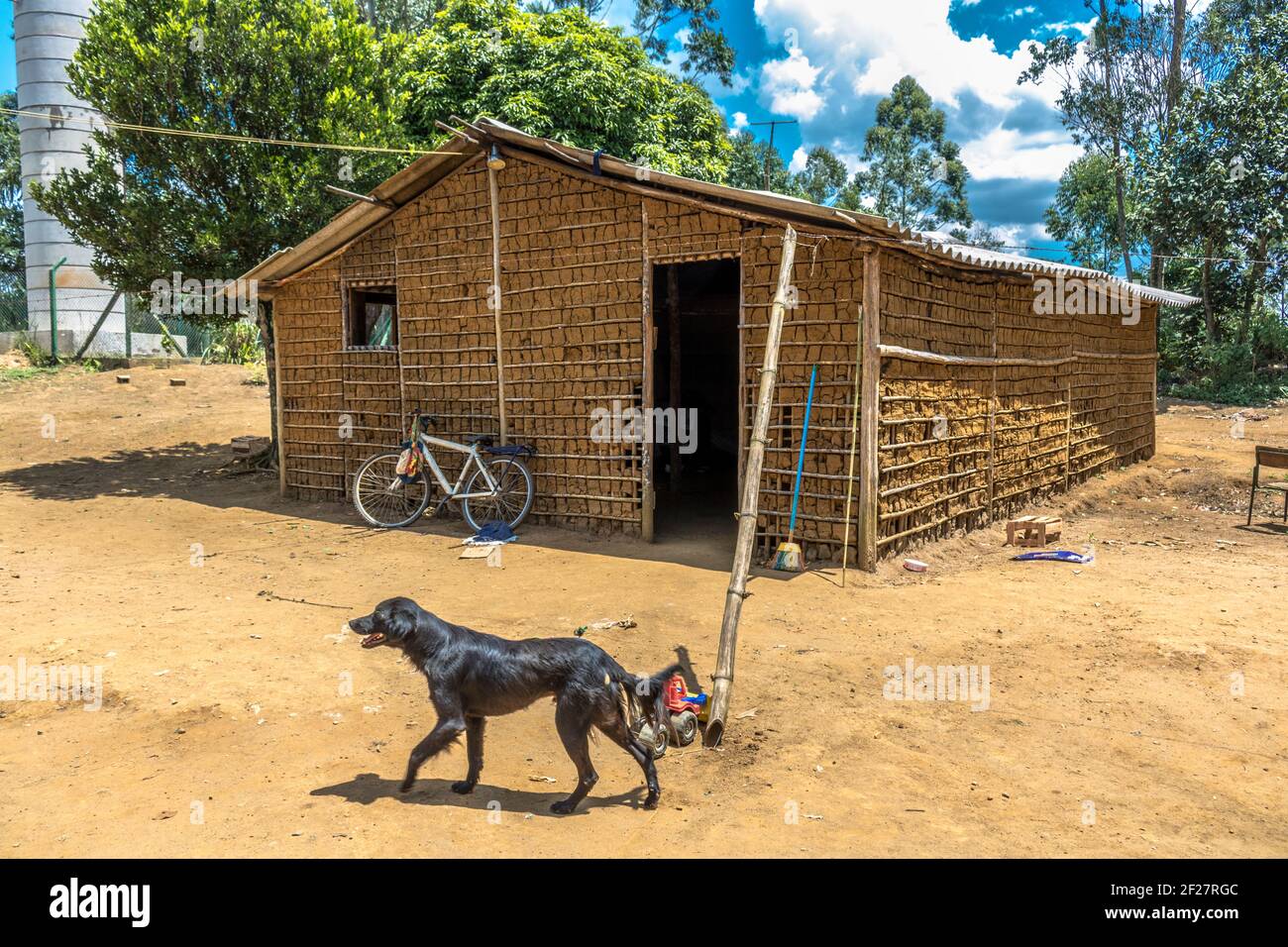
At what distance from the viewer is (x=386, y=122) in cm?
1323

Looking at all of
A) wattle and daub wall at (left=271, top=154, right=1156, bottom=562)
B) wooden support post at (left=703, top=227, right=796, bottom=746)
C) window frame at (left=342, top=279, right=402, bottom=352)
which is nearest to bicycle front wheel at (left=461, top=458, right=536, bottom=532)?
wattle and daub wall at (left=271, top=154, right=1156, bottom=562)

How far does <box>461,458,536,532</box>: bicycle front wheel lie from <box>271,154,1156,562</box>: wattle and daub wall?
0.22 metres

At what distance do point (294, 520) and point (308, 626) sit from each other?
477cm

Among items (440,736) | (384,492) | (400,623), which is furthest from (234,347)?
(440,736)

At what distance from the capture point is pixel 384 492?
33.5 feet

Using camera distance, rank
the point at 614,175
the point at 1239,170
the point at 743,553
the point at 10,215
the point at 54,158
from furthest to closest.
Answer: the point at 10,215 → the point at 1239,170 → the point at 54,158 → the point at 614,175 → the point at 743,553

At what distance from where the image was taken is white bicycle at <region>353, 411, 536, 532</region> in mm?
9297

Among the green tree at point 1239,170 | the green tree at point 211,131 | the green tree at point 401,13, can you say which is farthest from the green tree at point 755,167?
the green tree at point 211,131

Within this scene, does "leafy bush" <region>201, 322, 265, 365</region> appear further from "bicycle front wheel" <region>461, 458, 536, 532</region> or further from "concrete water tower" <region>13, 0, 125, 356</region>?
"bicycle front wheel" <region>461, 458, 536, 532</region>

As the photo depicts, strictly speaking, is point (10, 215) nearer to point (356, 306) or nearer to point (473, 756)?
point (356, 306)

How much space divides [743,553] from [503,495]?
4.46 metres

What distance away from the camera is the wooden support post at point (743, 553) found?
4398mm

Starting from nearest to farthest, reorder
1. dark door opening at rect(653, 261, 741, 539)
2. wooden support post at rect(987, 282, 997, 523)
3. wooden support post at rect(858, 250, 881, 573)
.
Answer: wooden support post at rect(858, 250, 881, 573)
wooden support post at rect(987, 282, 997, 523)
dark door opening at rect(653, 261, 741, 539)

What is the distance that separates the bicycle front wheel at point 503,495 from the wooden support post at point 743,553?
3902mm
